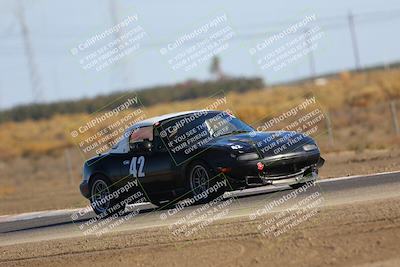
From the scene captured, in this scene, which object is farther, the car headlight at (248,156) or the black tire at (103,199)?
the black tire at (103,199)

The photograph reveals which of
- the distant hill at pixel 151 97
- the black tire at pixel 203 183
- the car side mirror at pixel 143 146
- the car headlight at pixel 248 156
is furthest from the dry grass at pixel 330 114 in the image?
the car headlight at pixel 248 156

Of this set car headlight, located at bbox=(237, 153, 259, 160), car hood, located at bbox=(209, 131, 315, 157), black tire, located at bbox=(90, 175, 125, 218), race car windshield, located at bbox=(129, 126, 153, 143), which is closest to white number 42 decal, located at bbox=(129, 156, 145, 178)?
race car windshield, located at bbox=(129, 126, 153, 143)

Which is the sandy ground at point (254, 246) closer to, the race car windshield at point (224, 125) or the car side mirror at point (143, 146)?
the car side mirror at point (143, 146)

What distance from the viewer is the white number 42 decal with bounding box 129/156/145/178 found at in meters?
15.7

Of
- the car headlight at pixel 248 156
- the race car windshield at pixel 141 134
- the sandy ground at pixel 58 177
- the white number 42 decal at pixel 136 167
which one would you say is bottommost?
the sandy ground at pixel 58 177

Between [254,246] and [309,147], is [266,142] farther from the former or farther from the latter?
[254,246]

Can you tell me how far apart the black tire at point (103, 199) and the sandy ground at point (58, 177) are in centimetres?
380

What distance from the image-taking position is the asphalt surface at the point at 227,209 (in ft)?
43.2

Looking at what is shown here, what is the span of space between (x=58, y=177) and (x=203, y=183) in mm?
22651

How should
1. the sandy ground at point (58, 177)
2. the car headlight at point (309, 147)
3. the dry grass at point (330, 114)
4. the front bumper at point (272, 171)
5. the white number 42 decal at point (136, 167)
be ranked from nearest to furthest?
the front bumper at point (272, 171)
the car headlight at point (309, 147)
the white number 42 decal at point (136, 167)
the sandy ground at point (58, 177)
the dry grass at point (330, 114)

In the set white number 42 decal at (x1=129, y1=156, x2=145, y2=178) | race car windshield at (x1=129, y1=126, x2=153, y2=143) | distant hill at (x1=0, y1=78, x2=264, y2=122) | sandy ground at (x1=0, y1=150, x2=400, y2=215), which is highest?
race car windshield at (x1=129, y1=126, x2=153, y2=143)

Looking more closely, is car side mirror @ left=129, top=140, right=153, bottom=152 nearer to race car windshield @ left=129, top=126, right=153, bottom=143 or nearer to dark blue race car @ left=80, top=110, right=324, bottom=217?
dark blue race car @ left=80, top=110, right=324, bottom=217

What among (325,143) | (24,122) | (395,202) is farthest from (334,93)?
(395,202)

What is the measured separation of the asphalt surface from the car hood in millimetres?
717
